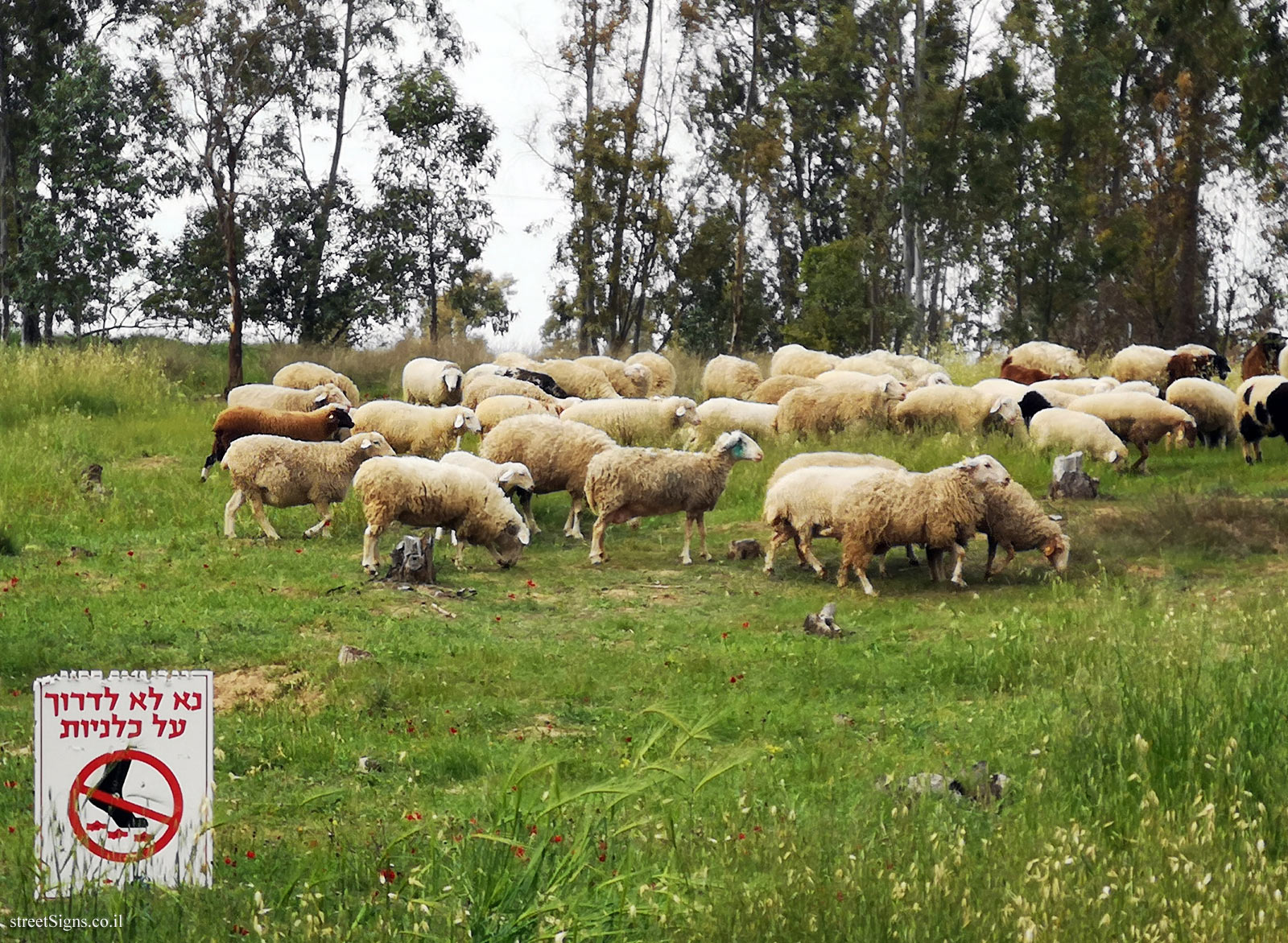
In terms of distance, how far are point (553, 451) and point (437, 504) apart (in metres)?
2.60

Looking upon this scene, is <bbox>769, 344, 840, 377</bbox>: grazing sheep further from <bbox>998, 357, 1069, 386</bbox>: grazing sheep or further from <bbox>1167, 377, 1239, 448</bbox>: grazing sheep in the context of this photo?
<bbox>1167, 377, 1239, 448</bbox>: grazing sheep

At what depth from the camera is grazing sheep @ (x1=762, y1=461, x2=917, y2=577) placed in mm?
14367

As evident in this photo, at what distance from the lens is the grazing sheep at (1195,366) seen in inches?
1100

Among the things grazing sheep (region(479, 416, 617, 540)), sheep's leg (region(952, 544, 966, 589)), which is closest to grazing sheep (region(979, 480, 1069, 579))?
sheep's leg (region(952, 544, 966, 589))

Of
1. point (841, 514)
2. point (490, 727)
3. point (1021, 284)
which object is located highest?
point (1021, 284)

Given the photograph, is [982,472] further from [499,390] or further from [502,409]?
[499,390]

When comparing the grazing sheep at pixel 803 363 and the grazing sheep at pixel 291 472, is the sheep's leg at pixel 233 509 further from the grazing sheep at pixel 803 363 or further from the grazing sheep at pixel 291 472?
the grazing sheep at pixel 803 363

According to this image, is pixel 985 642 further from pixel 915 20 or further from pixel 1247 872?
pixel 915 20

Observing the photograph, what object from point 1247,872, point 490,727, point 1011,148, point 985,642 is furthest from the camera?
point 1011,148

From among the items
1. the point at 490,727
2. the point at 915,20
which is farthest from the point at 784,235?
the point at 490,727

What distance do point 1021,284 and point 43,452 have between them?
2900 cm

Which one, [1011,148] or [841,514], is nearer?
[841,514]

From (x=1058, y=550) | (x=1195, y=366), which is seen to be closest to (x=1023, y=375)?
(x=1195, y=366)

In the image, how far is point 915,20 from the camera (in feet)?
143
